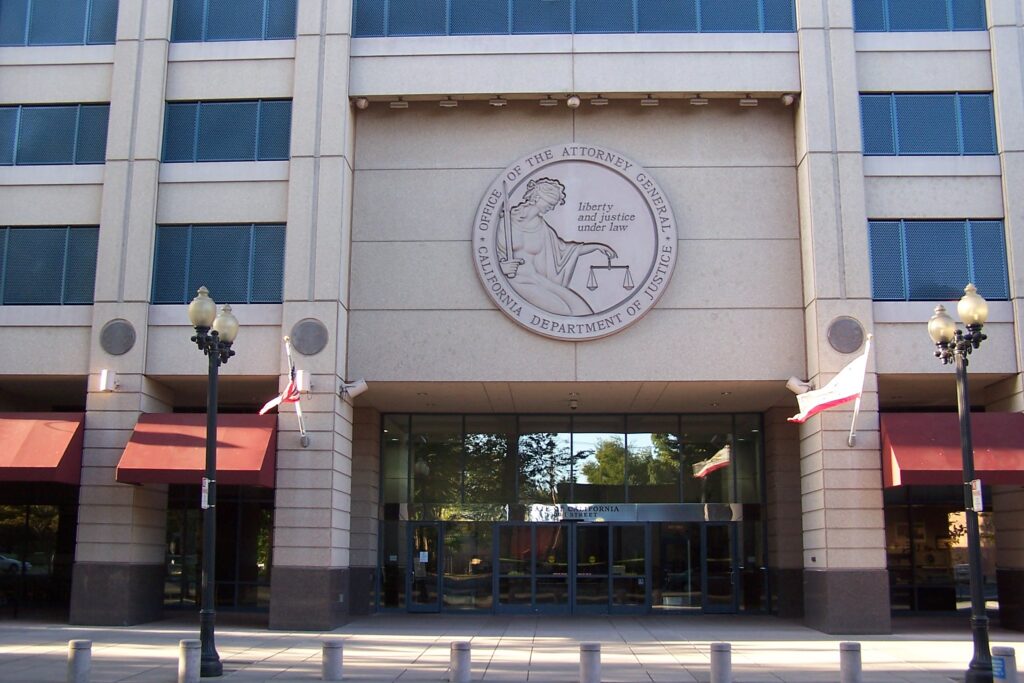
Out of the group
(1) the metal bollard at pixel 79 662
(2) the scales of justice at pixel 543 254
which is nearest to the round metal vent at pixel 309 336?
(2) the scales of justice at pixel 543 254

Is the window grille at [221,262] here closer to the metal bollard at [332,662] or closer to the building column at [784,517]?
the metal bollard at [332,662]

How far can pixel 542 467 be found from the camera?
28.1 m

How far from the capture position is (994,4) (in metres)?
24.7

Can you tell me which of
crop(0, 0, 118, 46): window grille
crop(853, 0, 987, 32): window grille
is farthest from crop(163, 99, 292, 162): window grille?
crop(853, 0, 987, 32): window grille

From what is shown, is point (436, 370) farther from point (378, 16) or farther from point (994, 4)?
point (994, 4)

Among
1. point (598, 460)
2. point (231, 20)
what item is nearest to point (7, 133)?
point (231, 20)

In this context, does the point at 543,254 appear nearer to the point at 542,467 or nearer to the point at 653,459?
the point at 542,467

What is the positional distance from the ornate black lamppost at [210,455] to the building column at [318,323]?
616cm

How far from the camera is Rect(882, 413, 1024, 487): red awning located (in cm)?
2181

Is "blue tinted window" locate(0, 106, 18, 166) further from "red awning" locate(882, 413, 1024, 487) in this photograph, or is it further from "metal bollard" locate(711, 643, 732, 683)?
"red awning" locate(882, 413, 1024, 487)

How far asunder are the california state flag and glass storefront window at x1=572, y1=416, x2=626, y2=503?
7.37 metres

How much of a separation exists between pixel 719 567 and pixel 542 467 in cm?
545

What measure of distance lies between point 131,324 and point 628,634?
44.4ft

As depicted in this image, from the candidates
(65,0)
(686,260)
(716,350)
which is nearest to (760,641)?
(716,350)
